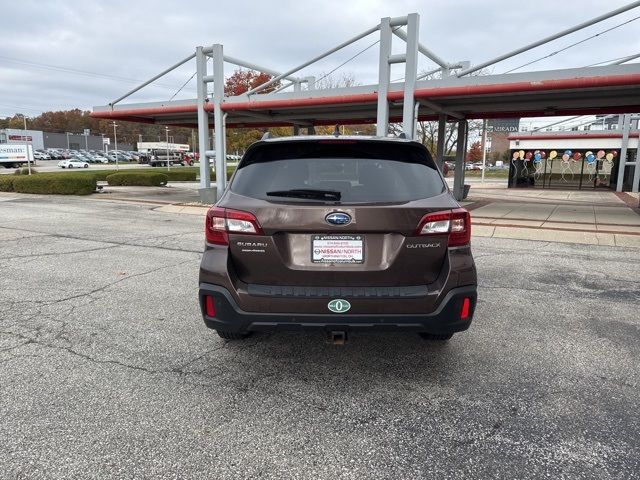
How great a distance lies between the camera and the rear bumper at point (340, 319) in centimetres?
306

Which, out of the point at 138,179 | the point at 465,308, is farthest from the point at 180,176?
the point at 465,308

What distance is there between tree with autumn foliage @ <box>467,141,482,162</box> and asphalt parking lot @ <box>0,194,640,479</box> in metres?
84.7

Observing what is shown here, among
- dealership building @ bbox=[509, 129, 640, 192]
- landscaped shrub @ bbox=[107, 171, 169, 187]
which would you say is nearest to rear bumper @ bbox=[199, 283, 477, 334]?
landscaped shrub @ bbox=[107, 171, 169, 187]

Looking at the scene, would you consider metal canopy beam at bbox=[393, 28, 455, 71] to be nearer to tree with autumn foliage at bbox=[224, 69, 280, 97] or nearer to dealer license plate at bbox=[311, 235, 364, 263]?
dealer license plate at bbox=[311, 235, 364, 263]

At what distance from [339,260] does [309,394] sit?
99cm

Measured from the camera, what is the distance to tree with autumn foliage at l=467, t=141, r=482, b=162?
280 ft

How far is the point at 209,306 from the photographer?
325 cm

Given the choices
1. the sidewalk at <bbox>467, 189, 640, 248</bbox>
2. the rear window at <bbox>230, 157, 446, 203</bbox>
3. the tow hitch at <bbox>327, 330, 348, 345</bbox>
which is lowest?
the sidewalk at <bbox>467, 189, 640, 248</bbox>

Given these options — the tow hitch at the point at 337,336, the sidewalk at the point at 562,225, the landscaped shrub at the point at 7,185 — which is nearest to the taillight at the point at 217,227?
the tow hitch at the point at 337,336

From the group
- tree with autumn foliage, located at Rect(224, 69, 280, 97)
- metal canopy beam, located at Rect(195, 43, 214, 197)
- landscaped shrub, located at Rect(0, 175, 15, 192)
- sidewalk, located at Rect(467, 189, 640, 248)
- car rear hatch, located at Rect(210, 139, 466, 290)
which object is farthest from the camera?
tree with autumn foliage, located at Rect(224, 69, 280, 97)

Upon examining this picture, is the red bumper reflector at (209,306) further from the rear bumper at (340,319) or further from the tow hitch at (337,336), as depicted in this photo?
the tow hitch at (337,336)

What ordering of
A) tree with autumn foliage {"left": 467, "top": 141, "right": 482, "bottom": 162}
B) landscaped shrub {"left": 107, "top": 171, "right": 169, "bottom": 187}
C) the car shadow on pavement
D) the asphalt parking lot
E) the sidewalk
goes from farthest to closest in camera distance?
tree with autumn foliage {"left": 467, "top": 141, "right": 482, "bottom": 162}, landscaped shrub {"left": 107, "top": 171, "right": 169, "bottom": 187}, the sidewalk, the car shadow on pavement, the asphalt parking lot

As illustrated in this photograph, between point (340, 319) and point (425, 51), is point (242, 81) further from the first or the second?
point (340, 319)

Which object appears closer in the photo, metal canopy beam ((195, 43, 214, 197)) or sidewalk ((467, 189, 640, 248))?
sidewalk ((467, 189, 640, 248))
